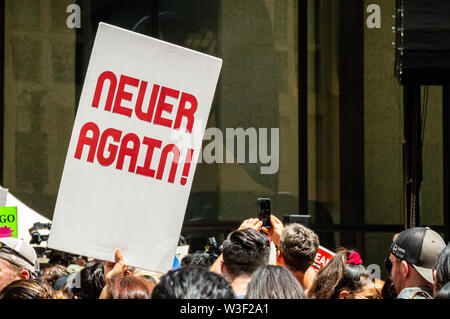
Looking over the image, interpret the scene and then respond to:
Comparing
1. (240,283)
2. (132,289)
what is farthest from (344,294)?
(132,289)

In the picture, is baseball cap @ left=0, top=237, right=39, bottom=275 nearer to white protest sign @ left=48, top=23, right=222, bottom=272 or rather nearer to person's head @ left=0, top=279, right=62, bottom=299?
white protest sign @ left=48, top=23, right=222, bottom=272

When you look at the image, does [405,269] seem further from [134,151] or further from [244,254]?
[134,151]

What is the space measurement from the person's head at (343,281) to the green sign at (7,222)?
2411 mm

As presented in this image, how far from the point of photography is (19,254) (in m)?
4.22

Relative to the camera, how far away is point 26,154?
923 cm

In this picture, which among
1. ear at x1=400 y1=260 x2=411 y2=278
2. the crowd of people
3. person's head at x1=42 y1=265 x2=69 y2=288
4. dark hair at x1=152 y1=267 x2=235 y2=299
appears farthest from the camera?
person's head at x1=42 y1=265 x2=69 y2=288

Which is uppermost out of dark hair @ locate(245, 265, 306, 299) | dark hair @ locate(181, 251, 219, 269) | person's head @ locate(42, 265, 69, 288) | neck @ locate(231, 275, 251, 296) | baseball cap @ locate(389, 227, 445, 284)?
dark hair @ locate(245, 265, 306, 299)

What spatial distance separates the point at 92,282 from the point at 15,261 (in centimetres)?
46

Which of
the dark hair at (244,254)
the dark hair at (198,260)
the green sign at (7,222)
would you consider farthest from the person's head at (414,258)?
the green sign at (7,222)

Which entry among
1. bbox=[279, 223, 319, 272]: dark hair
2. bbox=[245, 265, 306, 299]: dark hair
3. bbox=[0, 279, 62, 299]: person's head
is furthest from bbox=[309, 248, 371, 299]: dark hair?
bbox=[0, 279, 62, 299]: person's head

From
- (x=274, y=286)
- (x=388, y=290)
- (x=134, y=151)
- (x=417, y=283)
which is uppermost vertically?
(x=134, y=151)

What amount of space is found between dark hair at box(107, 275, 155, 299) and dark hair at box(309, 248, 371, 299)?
3.66 ft

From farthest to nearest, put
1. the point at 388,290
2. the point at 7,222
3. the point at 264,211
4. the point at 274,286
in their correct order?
the point at 7,222 → the point at 264,211 → the point at 388,290 → the point at 274,286

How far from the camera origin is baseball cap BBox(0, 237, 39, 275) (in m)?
4.11
